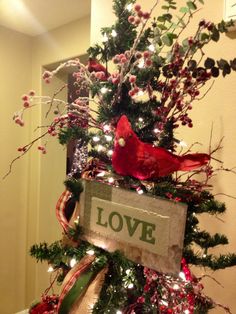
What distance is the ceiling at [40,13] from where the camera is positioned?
1552 mm

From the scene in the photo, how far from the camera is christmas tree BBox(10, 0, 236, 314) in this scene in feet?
1.79

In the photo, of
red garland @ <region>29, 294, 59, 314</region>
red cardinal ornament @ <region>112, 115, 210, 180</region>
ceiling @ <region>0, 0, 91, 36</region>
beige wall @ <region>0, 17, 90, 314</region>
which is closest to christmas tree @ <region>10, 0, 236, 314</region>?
red cardinal ornament @ <region>112, 115, 210, 180</region>

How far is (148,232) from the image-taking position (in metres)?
0.55

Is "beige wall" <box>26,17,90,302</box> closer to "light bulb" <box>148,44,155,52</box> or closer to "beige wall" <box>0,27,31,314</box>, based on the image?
"beige wall" <box>0,27,31,314</box>

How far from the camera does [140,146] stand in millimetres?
531

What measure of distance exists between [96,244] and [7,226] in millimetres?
1586

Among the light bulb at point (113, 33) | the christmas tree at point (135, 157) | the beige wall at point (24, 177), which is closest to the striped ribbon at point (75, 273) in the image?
the christmas tree at point (135, 157)

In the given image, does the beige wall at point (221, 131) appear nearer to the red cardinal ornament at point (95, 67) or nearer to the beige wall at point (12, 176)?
the red cardinal ornament at point (95, 67)

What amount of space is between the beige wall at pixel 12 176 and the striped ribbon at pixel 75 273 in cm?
152

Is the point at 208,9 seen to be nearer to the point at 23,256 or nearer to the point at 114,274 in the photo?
the point at 114,274

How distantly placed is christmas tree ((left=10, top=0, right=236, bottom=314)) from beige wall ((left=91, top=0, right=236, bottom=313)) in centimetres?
29

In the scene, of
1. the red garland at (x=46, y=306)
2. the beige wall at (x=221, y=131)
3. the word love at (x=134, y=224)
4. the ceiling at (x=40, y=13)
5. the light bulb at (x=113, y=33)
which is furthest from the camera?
the ceiling at (x=40, y=13)

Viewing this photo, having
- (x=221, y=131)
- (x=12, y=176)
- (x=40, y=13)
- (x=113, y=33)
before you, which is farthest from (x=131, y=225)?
(x=12, y=176)

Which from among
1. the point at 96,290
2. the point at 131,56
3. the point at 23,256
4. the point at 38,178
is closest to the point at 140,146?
the point at 131,56
